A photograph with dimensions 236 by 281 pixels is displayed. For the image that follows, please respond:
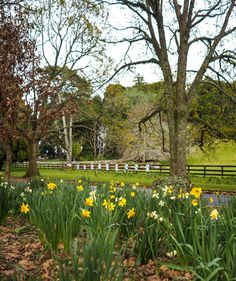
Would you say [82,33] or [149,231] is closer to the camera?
[149,231]

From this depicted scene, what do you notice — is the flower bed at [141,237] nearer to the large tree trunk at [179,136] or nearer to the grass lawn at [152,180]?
the large tree trunk at [179,136]

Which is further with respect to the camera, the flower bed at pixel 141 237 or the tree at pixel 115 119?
the tree at pixel 115 119

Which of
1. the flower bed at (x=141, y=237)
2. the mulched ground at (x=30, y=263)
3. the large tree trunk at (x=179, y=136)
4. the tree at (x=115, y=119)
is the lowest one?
the mulched ground at (x=30, y=263)

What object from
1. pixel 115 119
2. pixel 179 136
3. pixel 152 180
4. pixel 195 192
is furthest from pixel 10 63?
pixel 115 119

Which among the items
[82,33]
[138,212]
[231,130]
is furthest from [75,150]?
[138,212]

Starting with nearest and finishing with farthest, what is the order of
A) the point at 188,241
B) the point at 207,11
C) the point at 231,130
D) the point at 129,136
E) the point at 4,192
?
the point at 188,241, the point at 4,192, the point at 207,11, the point at 231,130, the point at 129,136

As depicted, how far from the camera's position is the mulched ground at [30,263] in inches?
117

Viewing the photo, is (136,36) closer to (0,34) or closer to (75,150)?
(0,34)

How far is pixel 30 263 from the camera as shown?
3.82 metres

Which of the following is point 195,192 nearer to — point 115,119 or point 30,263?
point 30,263

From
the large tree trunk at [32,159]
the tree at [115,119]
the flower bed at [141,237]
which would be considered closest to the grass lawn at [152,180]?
the large tree trunk at [32,159]

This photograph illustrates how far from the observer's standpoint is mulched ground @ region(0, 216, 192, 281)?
9.73 feet

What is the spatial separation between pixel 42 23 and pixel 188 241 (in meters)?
20.8

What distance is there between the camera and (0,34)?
8.12m
